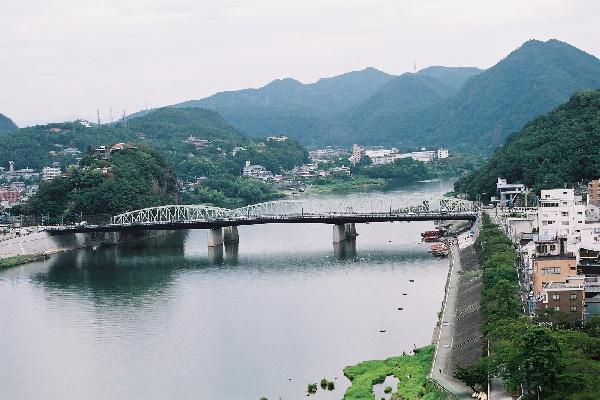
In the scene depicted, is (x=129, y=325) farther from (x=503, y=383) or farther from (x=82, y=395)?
(x=503, y=383)

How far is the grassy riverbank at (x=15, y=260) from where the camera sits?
148 feet

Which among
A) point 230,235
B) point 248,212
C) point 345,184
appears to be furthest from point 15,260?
point 345,184

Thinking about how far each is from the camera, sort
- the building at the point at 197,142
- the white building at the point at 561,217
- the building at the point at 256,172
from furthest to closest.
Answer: the building at the point at 197,142
the building at the point at 256,172
the white building at the point at 561,217

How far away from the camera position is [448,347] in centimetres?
2441

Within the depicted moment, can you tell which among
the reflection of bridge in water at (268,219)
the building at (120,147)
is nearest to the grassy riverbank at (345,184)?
the building at (120,147)

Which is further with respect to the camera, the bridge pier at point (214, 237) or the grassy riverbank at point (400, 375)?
the bridge pier at point (214, 237)

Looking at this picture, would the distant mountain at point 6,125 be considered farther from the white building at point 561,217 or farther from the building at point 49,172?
the white building at point 561,217

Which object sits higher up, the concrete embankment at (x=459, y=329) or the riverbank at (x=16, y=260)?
the riverbank at (x=16, y=260)

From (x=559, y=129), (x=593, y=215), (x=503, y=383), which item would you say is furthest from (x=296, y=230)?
(x=503, y=383)

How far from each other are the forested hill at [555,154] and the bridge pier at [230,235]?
14216 millimetres

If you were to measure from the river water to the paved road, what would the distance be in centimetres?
54

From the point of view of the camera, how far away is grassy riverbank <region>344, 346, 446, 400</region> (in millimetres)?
21062

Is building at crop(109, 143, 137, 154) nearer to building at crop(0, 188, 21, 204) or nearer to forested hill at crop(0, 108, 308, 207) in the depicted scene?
forested hill at crop(0, 108, 308, 207)

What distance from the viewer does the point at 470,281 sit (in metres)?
32.2
